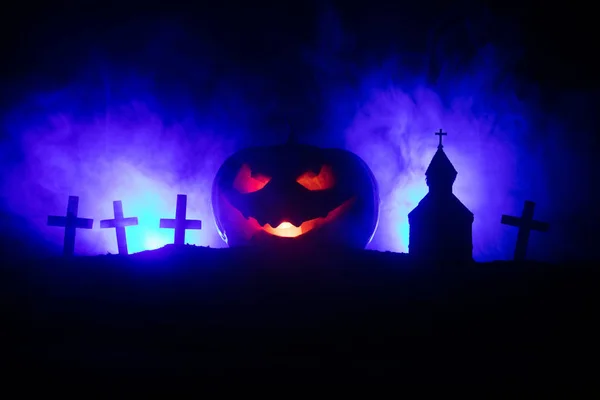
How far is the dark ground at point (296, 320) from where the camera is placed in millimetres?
2311

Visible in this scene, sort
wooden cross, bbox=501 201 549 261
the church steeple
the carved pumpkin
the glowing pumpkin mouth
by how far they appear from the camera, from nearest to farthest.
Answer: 1. the carved pumpkin
2. the glowing pumpkin mouth
3. the church steeple
4. wooden cross, bbox=501 201 549 261

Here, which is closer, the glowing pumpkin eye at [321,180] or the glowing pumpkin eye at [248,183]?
the glowing pumpkin eye at [321,180]

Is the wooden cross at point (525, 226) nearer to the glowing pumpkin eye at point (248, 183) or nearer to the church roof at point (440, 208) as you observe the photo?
the church roof at point (440, 208)

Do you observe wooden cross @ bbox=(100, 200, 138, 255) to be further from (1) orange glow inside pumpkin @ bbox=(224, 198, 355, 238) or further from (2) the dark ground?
(2) the dark ground

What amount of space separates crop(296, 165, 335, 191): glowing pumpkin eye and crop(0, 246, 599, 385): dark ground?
176 centimetres

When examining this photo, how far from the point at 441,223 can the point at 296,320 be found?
3217 millimetres

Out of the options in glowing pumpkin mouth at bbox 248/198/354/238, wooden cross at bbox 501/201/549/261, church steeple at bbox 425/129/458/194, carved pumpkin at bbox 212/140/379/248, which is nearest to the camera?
carved pumpkin at bbox 212/140/379/248

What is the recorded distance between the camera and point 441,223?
5422mm

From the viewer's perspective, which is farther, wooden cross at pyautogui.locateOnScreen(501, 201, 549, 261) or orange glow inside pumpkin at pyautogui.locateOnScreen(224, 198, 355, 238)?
wooden cross at pyautogui.locateOnScreen(501, 201, 549, 261)

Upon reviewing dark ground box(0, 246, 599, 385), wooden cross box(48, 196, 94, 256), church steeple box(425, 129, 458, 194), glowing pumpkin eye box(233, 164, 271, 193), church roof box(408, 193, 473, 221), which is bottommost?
dark ground box(0, 246, 599, 385)

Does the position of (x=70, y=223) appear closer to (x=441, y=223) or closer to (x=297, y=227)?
(x=297, y=227)

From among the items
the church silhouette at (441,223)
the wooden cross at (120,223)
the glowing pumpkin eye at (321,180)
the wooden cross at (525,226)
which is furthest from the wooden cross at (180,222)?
the wooden cross at (525,226)

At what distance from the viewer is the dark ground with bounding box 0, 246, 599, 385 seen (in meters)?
2.31

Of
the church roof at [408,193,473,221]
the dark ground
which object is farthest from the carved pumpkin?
the dark ground
